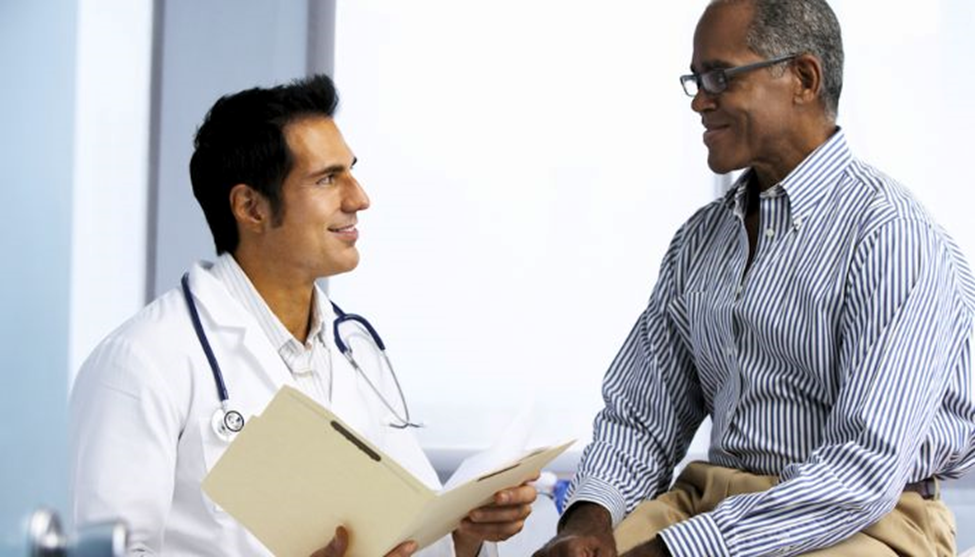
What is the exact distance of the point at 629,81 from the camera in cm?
330

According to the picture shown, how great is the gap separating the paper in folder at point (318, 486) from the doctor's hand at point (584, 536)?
13 centimetres

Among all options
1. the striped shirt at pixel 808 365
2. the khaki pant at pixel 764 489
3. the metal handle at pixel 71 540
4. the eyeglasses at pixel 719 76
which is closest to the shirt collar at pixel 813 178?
the striped shirt at pixel 808 365

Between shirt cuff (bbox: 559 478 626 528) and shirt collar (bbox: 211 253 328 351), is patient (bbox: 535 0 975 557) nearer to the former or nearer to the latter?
shirt cuff (bbox: 559 478 626 528)

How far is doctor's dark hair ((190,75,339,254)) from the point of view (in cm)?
211

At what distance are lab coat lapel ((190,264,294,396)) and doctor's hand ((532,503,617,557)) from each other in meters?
0.48

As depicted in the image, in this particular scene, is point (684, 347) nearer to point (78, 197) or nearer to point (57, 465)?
point (57, 465)

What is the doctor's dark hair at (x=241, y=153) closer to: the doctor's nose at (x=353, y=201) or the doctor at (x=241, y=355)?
the doctor at (x=241, y=355)

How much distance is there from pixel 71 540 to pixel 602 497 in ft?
3.86

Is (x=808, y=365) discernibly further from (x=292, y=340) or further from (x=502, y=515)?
(x=292, y=340)

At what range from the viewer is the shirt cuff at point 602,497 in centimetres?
183

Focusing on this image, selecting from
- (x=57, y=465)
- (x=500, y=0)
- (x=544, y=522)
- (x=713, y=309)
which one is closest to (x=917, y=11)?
(x=500, y=0)

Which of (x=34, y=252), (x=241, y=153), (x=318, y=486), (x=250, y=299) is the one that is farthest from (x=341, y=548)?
(x=34, y=252)

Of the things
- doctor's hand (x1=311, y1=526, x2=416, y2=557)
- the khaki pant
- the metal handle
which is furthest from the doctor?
the metal handle

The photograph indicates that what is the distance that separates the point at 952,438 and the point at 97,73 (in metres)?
2.34
